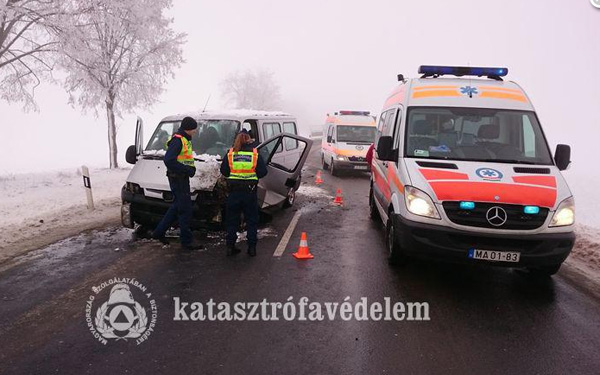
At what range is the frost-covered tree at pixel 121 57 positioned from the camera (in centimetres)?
1464

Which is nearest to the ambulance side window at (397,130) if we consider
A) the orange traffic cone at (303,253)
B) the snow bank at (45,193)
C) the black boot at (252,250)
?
the orange traffic cone at (303,253)

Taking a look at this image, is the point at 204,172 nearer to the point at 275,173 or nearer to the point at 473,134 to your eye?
the point at 275,173

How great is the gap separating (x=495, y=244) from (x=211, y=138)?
16.5ft

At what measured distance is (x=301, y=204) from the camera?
9.91m

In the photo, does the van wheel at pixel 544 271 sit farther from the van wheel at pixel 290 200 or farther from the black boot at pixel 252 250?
the van wheel at pixel 290 200

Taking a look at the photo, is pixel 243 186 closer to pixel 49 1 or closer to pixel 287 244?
pixel 287 244

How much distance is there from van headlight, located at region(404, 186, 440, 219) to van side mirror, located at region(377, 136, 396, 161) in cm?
83

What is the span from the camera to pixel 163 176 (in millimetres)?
6422

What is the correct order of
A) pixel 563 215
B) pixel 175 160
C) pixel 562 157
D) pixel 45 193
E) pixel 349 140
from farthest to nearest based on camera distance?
1. pixel 349 140
2. pixel 45 193
3. pixel 175 160
4. pixel 562 157
5. pixel 563 215

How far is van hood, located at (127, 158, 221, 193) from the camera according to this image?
620 centimetres

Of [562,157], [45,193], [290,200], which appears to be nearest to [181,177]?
[290,200]

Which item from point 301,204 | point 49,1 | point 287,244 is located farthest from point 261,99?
point 287,244

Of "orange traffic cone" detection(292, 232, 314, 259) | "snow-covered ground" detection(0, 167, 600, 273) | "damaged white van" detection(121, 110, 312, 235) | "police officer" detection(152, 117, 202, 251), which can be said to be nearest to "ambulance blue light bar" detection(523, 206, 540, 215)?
"snow-covered ground" detection(0, 167, 600, 273)

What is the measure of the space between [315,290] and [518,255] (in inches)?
91.4
